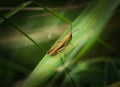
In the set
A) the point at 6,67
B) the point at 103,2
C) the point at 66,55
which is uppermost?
the point at 6,67

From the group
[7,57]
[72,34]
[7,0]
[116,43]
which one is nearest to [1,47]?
[7,57]

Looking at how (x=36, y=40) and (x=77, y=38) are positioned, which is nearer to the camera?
(x=77, y=38)

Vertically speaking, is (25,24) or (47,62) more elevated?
(25,24)

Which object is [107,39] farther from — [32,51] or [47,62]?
[47,62]

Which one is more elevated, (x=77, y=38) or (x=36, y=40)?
(x=36, y=40)

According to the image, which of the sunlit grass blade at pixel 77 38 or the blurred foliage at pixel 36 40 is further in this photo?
the blurred foliage at pixel 36 40

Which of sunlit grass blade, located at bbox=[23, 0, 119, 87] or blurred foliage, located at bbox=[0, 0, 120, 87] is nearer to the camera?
sunlit grass blade, located at bbox=[23, 0, 119, 87]

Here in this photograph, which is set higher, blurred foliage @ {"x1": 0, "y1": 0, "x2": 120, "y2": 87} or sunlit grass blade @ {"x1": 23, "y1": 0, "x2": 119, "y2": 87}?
blurred foliage @ {"x1": 0, "y1": 0, "x2": 120, "y2": 87}

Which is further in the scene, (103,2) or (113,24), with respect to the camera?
(113,24)
